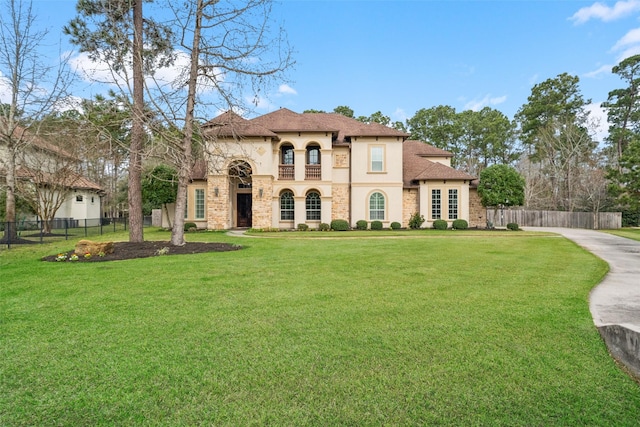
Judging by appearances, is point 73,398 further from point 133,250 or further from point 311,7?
point 311,7

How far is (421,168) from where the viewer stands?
2467 cm

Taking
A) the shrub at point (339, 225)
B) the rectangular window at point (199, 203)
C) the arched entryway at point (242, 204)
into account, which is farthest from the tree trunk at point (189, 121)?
the arched entryway at point (242, 204)

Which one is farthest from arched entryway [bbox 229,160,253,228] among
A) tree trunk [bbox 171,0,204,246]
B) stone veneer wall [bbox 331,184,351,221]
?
tree trunk [bbox 171,0,204,246]

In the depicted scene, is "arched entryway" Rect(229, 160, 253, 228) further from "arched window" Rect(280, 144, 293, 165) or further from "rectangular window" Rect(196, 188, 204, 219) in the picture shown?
"arched window" Rect(280, 144, 293, 165)

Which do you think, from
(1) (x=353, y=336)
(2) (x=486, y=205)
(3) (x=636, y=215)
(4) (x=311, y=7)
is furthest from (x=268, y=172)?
(3) (x=636, y=215)

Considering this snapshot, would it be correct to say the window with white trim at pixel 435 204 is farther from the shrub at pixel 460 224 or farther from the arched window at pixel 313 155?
the arched window at pixel 313 155

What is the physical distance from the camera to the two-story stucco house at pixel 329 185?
21.4 m

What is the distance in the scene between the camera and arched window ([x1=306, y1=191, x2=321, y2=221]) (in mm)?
22156

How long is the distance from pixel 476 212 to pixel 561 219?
12.6 metres

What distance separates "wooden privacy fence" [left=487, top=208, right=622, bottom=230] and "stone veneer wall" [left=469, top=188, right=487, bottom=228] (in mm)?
5468

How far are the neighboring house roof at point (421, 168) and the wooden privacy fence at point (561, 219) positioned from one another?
26.3 ft

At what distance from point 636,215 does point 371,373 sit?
3859 cm

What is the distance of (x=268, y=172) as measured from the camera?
20.6m

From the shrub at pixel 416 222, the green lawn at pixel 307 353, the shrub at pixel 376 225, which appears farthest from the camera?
the shrub at pixel 416 222
